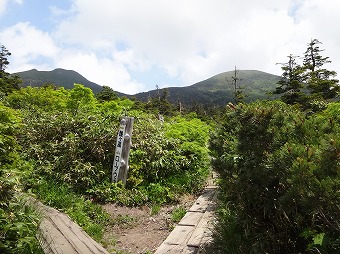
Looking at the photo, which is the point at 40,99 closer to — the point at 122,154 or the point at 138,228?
the point at 122,154

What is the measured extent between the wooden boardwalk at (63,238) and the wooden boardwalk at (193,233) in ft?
3.09

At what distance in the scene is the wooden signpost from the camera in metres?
6.78

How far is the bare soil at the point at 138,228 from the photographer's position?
479 centimetres

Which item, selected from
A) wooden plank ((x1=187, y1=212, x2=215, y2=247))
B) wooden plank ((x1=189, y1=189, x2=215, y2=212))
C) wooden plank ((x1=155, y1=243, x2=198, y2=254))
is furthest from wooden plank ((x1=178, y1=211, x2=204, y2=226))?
wooden plank ((x1=155, y1=243, x2=198, y2=254))

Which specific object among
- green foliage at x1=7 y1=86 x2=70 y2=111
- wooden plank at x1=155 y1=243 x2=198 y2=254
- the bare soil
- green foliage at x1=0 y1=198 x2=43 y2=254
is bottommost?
the bare soil

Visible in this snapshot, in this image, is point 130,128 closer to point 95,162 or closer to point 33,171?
point 95,162

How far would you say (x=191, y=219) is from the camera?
5.08 metres

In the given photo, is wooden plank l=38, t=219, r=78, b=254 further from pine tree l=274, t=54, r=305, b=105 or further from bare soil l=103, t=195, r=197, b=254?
pine tree l=274, t=54, r=305, b=105

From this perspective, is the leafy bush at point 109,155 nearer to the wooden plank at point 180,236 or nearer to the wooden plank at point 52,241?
the wooden plank at point 180,236

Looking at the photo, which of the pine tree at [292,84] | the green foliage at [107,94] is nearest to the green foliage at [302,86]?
the pine tree at [292,84]

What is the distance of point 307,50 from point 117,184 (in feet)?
101

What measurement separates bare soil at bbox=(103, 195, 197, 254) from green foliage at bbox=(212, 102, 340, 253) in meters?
1.61

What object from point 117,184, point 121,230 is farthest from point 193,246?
point 117,184

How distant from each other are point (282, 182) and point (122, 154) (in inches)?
193
